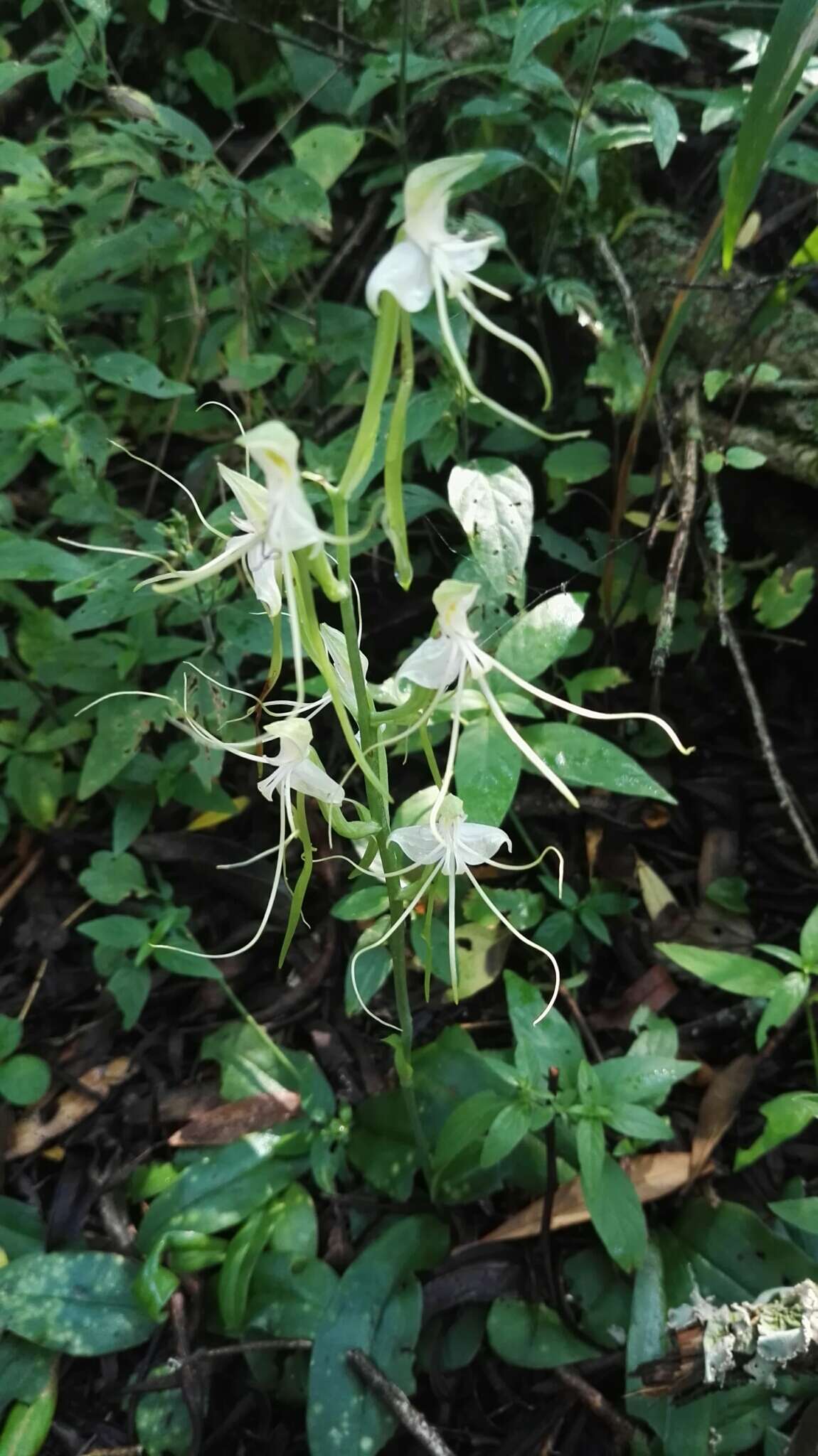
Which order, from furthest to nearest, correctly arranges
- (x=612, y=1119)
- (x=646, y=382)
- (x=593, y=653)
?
(x=593, y=653)
(x=646, y=382)
(x=612, y=1119)

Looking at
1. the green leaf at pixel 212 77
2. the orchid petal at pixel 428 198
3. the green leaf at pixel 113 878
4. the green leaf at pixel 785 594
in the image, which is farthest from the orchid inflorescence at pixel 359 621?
the green leaf at pixel 212 77

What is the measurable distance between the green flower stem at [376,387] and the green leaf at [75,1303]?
0.85m

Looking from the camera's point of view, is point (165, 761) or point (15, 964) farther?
point (15, 964)

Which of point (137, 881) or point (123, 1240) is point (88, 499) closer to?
point (137, 881)

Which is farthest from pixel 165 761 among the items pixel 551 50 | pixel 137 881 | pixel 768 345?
pixel 551 50

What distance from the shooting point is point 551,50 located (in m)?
1.13

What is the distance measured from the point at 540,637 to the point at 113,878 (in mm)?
603

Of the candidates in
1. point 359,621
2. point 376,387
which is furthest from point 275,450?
point 359,621

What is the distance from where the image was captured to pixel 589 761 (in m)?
0.81

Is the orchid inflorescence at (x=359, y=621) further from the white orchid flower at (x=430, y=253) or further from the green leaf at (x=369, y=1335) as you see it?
the green leaf at (x=369, y=1335)

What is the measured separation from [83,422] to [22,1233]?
2.89ft

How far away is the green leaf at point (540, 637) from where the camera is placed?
809 mm

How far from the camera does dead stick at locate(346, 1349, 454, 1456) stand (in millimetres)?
760

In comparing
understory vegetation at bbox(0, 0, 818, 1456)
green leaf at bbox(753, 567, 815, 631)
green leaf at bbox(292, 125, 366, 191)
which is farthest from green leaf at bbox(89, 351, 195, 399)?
green leaf at bbox(753, 567, 815, 631)
